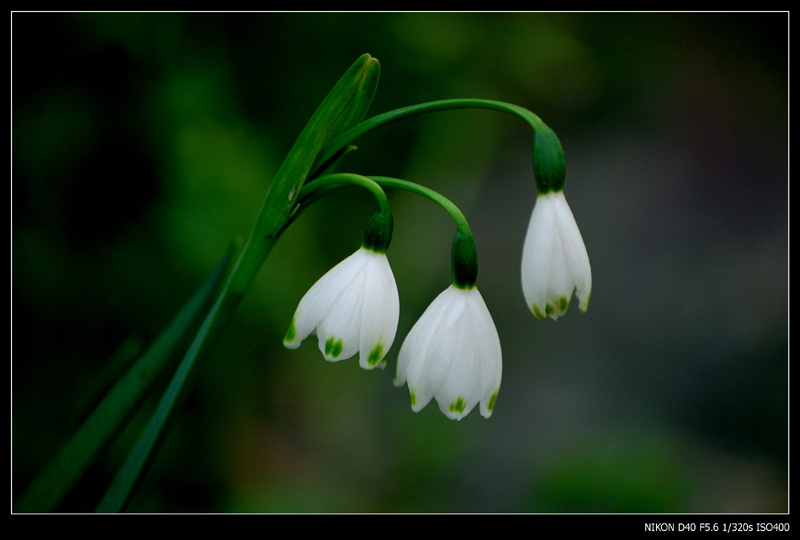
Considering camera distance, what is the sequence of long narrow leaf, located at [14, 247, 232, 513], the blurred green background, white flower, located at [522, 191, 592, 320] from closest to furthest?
1. white flower, located at [522, 191, 592, 320]
2. long narrow leaf, located at [14, 247, 232, 513]
3. the blurred green background

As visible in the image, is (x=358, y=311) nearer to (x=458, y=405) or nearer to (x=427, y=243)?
(x=458, y=405)

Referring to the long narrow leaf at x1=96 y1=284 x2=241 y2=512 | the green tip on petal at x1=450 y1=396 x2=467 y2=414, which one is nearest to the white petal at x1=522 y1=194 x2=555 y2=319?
the green tip on petal at x1=450 y1=396 x2=467 y2=414

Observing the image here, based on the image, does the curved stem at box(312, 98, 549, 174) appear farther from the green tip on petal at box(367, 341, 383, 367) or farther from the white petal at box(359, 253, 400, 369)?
the green tip on petal at box(367, 341, 383, 367)

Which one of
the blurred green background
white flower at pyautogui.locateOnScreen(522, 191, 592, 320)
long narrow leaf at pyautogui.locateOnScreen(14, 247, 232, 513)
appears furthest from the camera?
the blurred green background

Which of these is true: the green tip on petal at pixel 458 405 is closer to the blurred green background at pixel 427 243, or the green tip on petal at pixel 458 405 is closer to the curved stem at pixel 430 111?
the curved stem at pixel 430 111

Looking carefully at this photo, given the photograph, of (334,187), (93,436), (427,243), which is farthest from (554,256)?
(427,243)

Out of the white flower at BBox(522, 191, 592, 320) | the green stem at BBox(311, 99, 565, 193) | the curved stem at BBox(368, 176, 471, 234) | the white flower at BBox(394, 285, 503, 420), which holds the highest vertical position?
the green stem at BBox(311, 99, 565, 193)

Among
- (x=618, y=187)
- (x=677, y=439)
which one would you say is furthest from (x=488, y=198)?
(x=677, y=439)

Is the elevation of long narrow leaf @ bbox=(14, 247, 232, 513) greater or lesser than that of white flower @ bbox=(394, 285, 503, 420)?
lesser
